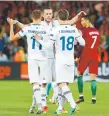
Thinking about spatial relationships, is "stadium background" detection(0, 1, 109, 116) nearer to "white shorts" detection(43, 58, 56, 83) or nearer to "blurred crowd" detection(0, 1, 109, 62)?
"blurred crowd" detection(0, 1, 109, 62)

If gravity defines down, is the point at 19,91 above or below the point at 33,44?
below

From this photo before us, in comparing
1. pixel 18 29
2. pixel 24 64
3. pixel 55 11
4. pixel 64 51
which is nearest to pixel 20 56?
pixel 24 64

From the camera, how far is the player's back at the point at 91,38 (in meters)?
16.7

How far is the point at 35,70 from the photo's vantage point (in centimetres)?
1328

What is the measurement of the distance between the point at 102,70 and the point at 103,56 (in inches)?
76.4

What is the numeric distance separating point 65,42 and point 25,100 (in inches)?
185

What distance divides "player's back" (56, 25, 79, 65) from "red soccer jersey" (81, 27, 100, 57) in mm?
3728

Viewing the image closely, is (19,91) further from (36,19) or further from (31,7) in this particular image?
(31,7)

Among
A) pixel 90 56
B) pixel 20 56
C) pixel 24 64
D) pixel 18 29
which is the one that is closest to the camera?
pixel 90 56

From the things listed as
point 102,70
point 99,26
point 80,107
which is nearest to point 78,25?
point 80,107

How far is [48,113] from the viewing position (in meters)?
13.7

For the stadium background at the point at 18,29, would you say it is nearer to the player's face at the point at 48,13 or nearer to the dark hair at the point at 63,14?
the player's face at the point at 48,13

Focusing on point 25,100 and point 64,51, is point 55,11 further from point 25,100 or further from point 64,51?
point 64,51

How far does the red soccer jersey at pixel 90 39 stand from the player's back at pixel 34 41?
11.5ft
